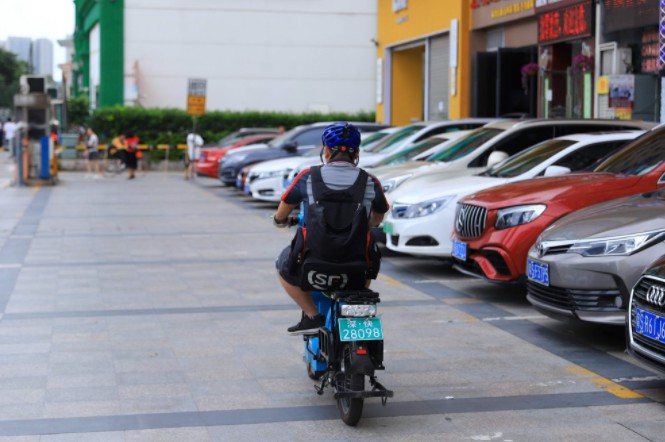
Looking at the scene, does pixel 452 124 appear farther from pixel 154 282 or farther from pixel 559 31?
pixel 154 282

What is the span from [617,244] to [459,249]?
9.12ft

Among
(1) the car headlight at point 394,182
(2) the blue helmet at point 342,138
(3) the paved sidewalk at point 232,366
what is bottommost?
(3) the paved sidewalk at point 232,366

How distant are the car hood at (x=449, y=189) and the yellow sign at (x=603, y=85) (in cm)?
775

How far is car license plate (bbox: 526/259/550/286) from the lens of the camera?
7.70 m

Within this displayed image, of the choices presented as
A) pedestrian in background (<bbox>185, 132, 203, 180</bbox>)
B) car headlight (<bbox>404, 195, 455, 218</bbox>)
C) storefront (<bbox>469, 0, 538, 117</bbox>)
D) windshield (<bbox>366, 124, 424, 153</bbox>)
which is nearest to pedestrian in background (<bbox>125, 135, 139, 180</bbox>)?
pedestrian in background (<bbox>185, 132, 203, 180</bbox>)

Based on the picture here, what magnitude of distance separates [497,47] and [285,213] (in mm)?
19578

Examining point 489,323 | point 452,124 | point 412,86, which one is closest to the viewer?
point 489,323

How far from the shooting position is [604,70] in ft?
64.0

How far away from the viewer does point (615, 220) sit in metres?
7.41

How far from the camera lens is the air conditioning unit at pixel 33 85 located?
2838 centimetres

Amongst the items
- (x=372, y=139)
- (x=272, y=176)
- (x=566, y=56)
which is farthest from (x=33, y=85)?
(x=566, y=56)

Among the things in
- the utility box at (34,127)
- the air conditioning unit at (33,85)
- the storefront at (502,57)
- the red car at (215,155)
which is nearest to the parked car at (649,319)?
the storefront at (502,57)

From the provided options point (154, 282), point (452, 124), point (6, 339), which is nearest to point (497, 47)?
point (452, 124)

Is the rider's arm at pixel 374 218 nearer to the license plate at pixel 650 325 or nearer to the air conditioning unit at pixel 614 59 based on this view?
the license plate at pixel 650 325
